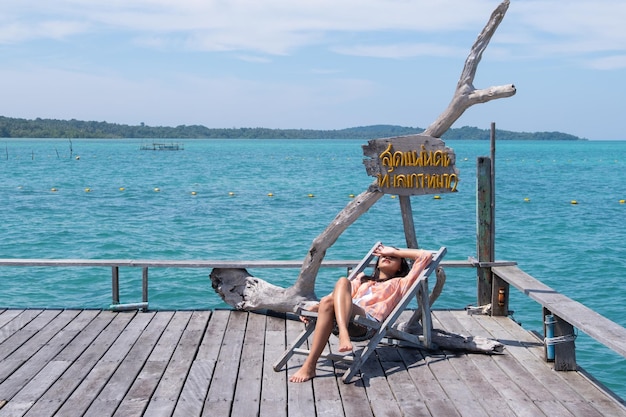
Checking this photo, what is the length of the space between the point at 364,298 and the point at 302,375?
34.3 inches

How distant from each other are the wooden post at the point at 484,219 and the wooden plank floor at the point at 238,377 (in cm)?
54

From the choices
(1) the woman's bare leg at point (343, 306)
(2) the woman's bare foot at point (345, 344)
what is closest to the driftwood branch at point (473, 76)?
(1) the woman's bare leg at point (343, 306)

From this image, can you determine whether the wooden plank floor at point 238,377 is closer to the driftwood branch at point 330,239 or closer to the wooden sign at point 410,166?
the driftwood branch at point 330,239

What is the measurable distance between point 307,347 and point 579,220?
881 inches

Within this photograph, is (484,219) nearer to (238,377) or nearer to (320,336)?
(320,336)

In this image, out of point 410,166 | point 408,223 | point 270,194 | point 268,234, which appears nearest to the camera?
point 410,166

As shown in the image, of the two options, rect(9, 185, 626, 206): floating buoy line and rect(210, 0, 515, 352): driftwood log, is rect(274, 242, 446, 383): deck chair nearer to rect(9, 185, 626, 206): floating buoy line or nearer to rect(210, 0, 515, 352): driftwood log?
rect(210, 0, 515, 352): driftwood log

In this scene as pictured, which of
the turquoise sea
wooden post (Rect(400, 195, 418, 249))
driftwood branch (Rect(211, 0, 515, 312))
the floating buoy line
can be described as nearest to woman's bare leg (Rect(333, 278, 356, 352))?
driftwood branch (Rect(211, 0, 515, 312))

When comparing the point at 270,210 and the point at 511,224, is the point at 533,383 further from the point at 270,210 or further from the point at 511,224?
the point at 270,210

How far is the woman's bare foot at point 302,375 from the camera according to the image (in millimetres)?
5105

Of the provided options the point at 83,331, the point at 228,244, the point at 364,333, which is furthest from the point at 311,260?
the point at 228,244

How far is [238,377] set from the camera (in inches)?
205

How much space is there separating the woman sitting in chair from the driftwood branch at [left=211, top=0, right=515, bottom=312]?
452mm

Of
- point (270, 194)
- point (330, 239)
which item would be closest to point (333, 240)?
point (330, 239)
